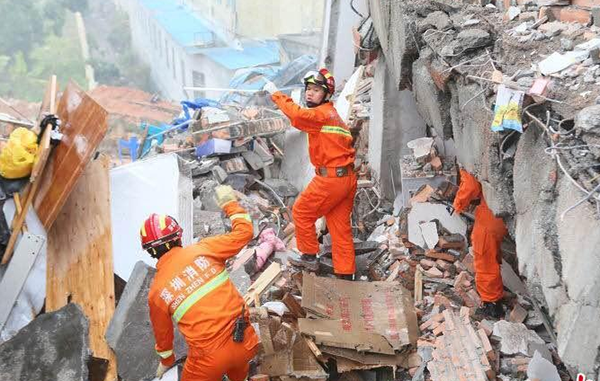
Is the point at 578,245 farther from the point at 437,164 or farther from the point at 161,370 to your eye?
the point at 437,164

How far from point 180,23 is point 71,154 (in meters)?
25.6

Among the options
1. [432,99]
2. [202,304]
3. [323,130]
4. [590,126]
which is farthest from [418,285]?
[590,126]

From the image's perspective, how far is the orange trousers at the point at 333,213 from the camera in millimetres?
5715

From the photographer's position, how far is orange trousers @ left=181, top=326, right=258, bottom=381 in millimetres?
4137

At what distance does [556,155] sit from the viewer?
8.45 ft

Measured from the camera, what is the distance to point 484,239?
4.71 meters

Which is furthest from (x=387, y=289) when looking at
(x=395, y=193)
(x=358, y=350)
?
(x=395, y=193)

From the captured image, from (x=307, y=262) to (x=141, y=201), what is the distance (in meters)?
1.92

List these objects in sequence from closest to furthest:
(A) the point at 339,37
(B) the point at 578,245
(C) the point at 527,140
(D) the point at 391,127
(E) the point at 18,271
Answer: (B) the point at 578,245 → (C) the point at 527,140 → (E) the point at 18,271 → (D) the point at 391,127 → (A) the point at 339,37

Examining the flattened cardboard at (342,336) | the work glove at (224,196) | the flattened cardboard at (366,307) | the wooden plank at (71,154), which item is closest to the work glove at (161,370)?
the flattened cardboard at (342,336)

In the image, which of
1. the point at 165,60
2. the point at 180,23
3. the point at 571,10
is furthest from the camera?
the point at 165,60

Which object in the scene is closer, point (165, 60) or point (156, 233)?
point (156, 233)

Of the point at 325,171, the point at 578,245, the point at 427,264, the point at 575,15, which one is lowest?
the point at 427,264

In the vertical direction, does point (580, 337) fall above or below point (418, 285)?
above
